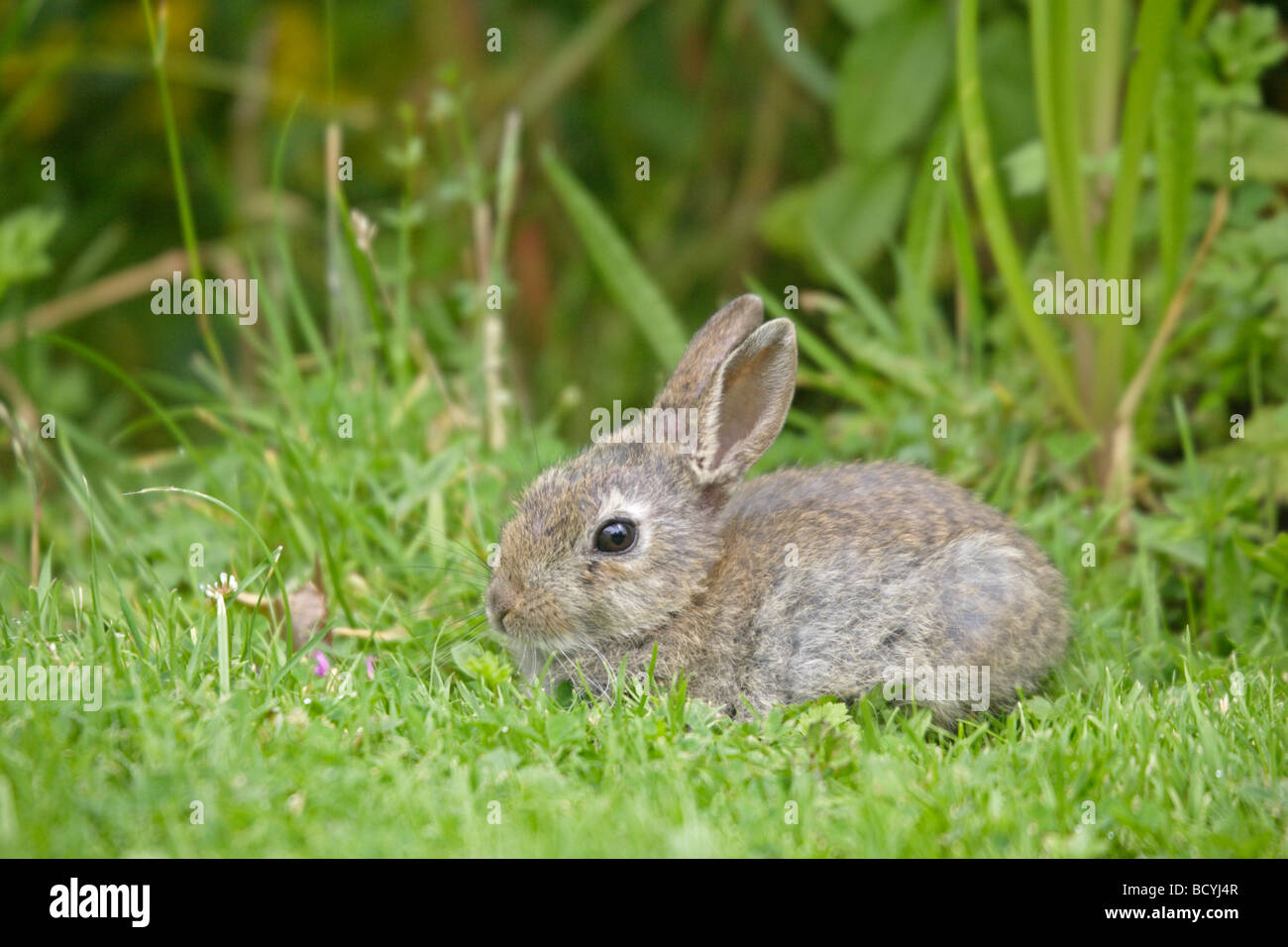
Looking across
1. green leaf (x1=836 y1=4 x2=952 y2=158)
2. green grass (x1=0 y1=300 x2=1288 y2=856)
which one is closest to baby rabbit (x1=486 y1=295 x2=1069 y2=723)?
green grass (x1=0 y1=300 x2=1288 y2=856)

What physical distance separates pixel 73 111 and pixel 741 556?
650cm

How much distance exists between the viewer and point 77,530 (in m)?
6.63

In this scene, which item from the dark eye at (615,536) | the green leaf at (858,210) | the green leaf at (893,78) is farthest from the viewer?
the green leaf at (858,210)

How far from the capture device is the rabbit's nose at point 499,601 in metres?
4.81

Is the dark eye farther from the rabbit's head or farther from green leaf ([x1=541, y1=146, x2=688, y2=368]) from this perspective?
green leaf ([x1=541, y1=146, x2=688, y2=368])

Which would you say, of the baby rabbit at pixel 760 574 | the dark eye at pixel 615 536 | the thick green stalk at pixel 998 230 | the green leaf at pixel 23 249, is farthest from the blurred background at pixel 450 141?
the dark eye at pixel 615 536

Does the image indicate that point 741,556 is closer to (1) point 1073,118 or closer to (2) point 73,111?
(1) point 1073,118

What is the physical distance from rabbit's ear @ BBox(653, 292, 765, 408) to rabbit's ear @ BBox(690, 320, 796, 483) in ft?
0.49

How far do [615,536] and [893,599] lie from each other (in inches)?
42.1

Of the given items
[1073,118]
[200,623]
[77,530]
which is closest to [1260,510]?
[1073,118]

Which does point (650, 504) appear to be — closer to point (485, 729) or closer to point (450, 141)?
point (485, 729)

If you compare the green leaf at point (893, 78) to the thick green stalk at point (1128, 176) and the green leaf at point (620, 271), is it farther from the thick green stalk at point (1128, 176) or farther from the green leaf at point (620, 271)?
the green leaf at point (620, 271)

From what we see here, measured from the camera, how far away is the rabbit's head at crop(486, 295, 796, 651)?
16.0 feet

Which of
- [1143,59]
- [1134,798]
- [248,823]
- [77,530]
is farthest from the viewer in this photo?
[77,530]
